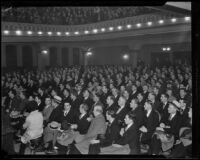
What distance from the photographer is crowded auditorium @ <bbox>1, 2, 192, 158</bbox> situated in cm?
545

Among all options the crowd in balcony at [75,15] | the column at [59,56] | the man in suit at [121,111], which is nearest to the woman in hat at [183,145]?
the man in suit at [121,111]

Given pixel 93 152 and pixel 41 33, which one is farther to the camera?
pixel 41 33

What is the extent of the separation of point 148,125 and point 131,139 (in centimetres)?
92

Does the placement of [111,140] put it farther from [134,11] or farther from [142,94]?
[134,11]

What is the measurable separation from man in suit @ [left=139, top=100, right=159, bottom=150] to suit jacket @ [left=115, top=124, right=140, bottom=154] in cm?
52

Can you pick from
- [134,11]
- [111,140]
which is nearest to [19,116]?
[111,140]

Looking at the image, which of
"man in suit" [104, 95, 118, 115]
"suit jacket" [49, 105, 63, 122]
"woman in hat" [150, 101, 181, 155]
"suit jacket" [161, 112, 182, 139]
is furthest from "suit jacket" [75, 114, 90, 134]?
"suit jacket" [161, 112, 182, 139]

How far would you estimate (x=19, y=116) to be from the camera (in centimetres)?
685

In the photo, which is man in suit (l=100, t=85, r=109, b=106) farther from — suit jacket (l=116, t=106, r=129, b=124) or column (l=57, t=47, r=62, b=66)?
column (l=57, t=47, r=62, b=66)

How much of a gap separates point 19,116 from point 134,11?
17.6 feet

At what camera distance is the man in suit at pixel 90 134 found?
530cm

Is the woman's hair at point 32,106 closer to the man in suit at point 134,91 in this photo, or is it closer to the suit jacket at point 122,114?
the suit jacket at point 122,114
